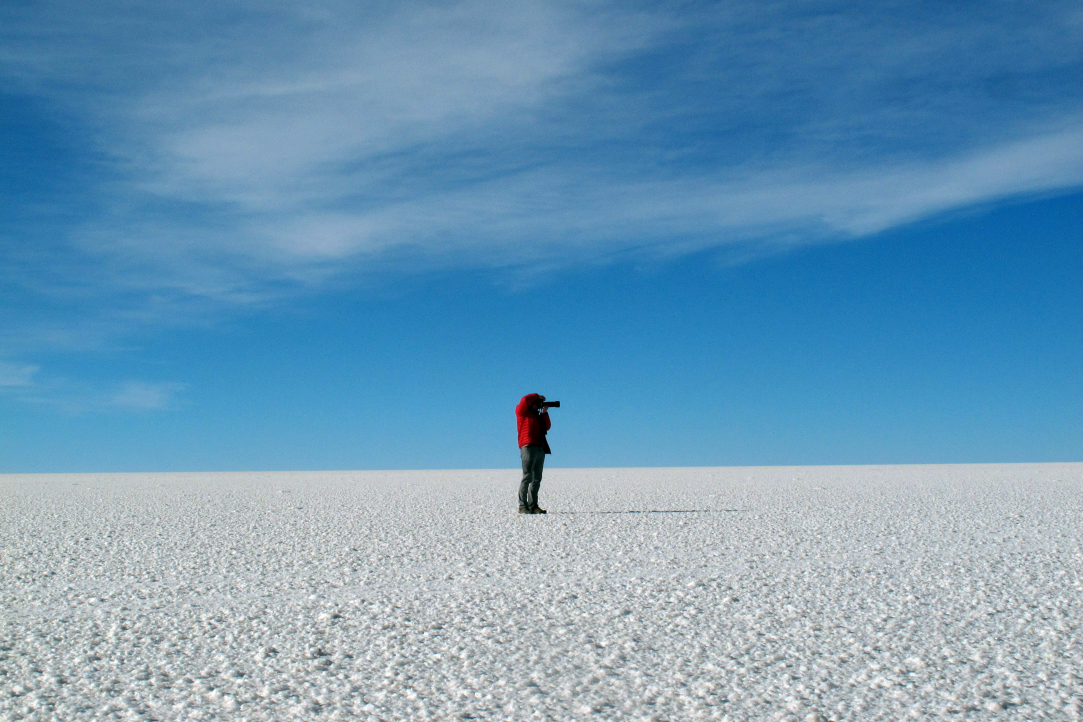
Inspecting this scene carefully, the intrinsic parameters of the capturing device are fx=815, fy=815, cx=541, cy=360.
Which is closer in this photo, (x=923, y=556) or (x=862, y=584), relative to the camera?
(x=862, y=584)

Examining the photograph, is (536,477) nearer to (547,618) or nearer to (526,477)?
(526,477)

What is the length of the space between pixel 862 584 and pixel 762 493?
8146 mm

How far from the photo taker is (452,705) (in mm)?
3523

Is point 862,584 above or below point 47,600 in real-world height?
above

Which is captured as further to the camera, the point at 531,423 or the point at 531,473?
the point at 531,423

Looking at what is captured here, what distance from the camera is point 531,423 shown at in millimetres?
11305

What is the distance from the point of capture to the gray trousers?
11.1 m

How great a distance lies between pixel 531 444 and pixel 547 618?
6266 mm

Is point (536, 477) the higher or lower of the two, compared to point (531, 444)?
lower

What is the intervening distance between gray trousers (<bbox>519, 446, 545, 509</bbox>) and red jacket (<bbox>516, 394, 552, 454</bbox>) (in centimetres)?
11

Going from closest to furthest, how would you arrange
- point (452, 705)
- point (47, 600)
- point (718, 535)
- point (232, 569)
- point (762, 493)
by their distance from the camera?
point (452, 705)
point (47, 600)
point (232, 569)
point (718, 535)
point (762, 493)

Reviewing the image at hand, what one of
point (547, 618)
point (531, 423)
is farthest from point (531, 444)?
point (547, 618)

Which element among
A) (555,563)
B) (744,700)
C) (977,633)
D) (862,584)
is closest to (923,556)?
(862,584)

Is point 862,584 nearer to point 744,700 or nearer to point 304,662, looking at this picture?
point 744,700
